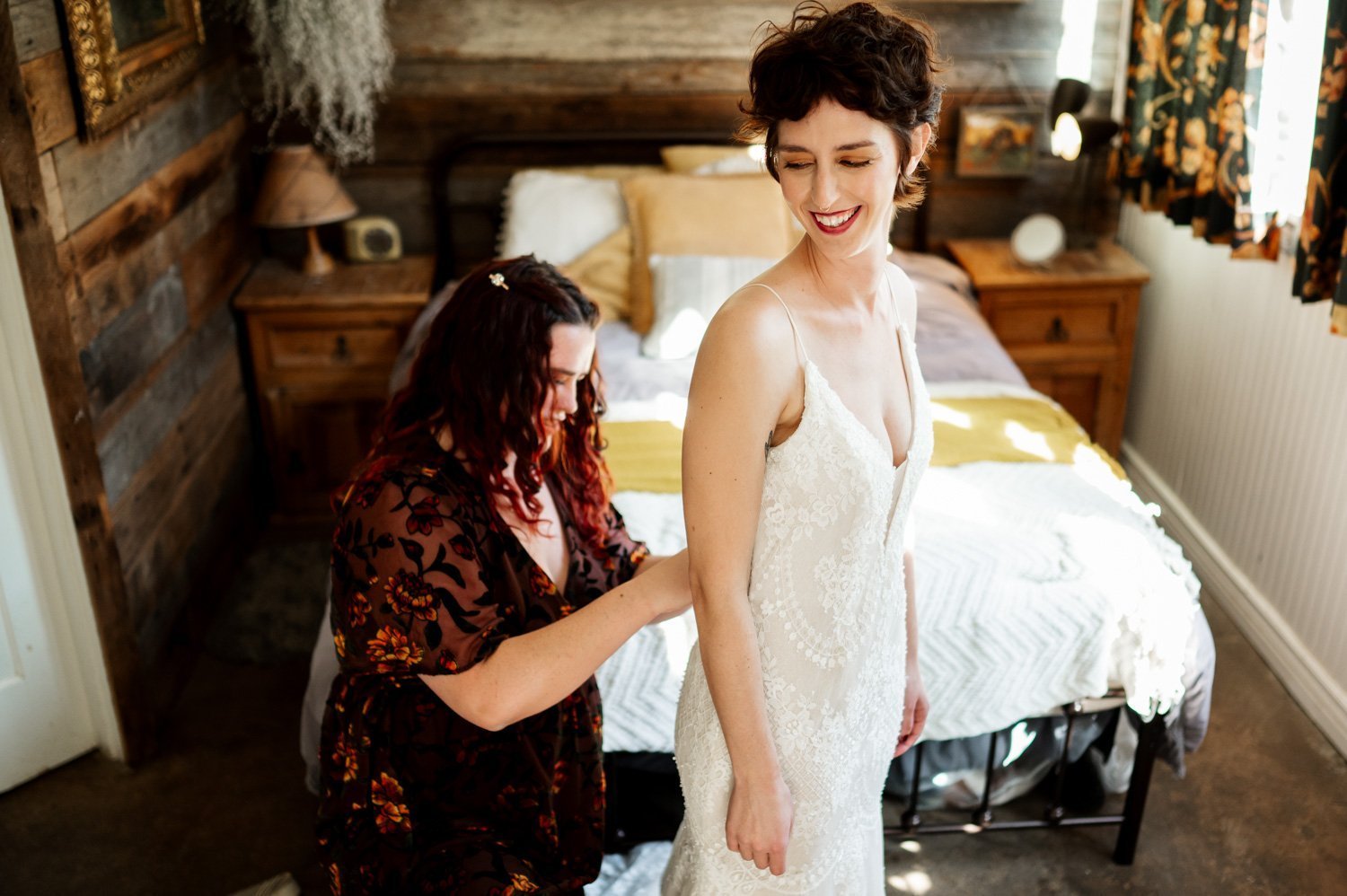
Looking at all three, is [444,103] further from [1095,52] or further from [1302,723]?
[1302,723]

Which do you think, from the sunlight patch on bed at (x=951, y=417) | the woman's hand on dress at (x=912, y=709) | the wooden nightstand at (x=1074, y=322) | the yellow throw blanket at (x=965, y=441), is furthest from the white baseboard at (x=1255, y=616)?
the woman's hand on dress at (x=912, y=709)

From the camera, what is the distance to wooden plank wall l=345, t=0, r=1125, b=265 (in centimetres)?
342

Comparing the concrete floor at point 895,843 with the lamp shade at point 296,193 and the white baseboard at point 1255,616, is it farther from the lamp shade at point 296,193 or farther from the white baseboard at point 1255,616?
the lamp shade at point 296,193

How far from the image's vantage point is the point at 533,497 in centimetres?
154

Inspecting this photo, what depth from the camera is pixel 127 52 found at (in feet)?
8.08

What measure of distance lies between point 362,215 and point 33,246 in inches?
62.2

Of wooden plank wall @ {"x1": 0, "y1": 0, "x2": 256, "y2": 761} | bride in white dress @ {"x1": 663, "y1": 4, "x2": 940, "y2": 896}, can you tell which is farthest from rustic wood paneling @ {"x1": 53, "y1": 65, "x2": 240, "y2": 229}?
bride in white dress @ {"x1": 663, "y1": 4, "x2": 940, "y2": 896}

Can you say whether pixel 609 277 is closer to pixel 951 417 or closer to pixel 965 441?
pixel 951 417

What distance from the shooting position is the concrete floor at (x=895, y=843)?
213cm

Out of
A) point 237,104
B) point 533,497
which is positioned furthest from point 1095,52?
point 533,497

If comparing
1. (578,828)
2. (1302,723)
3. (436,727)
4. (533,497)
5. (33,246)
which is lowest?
(1302,723)

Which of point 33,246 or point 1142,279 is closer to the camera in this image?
point 33,246

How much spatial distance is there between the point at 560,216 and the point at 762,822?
2.34 metres

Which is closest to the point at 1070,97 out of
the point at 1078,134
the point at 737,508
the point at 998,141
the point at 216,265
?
the point at 1078,134
